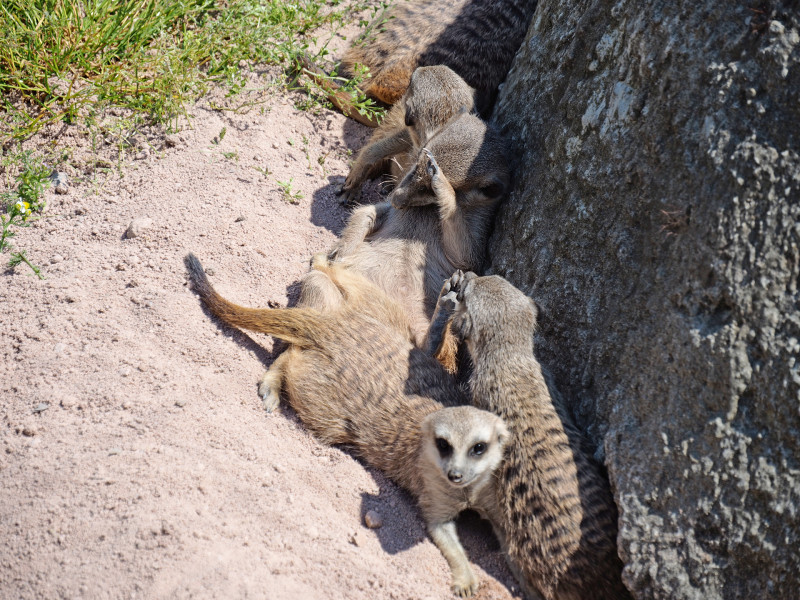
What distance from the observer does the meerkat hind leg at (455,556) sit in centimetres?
241

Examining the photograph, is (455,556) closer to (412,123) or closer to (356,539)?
(356,539)

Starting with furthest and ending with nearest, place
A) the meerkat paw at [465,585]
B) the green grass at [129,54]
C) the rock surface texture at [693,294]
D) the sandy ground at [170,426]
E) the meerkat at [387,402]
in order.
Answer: the green grass at [129,54] → the meerkat at [387,402] → the meerkat paw at [465,585] → the sandy ground at [170,426] → the rock surface texture at [693,294]

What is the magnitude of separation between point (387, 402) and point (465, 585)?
768 mm

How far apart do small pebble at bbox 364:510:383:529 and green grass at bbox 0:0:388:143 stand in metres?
2.35

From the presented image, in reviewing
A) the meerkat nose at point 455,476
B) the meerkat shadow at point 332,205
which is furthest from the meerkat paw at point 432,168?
the meerkat nose at point 455,476

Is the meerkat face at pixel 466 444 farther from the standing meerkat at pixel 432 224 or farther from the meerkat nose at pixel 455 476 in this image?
the standing meerkat at pixel 432 224

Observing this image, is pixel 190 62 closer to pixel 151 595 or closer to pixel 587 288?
pixel 587 288

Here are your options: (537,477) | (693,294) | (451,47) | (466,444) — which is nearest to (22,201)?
(466,444)

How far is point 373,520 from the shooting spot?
256 centimetres

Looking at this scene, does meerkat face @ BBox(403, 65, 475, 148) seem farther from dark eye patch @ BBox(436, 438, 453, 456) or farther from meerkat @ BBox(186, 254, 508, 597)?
dark eye patch @ BBox(436, 438, 453, 456)

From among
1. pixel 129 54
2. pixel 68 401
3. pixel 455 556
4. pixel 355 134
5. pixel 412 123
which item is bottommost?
pixel 68 401

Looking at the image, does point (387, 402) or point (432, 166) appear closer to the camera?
point (387, 402)

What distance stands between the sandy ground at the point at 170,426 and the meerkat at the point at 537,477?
226 millimetres

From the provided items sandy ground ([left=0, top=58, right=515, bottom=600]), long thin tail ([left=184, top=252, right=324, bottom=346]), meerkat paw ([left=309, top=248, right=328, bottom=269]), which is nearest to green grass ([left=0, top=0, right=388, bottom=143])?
sandy ground ([left=0, top=58, right=515, bottom=600])
